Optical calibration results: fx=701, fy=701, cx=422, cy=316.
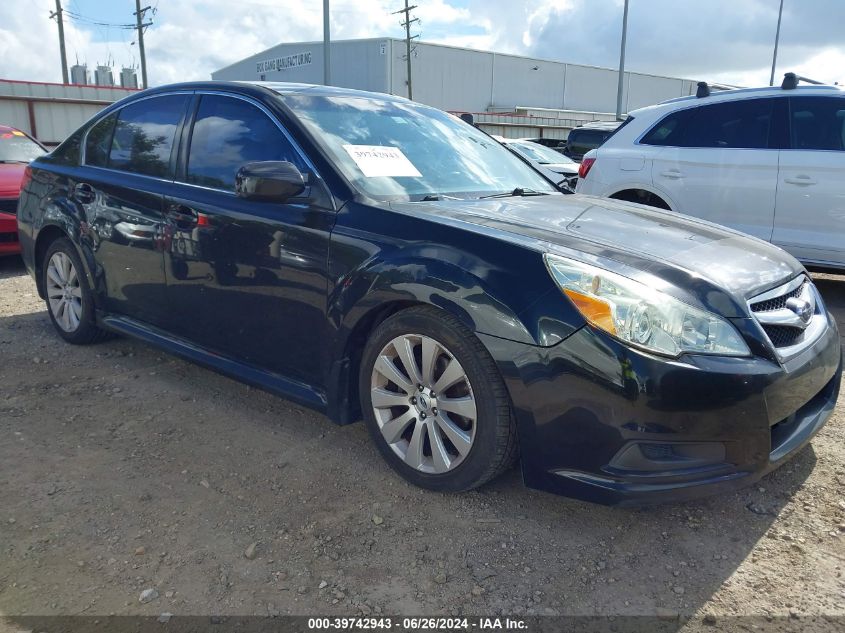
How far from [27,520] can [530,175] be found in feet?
9.90

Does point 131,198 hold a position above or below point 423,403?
above

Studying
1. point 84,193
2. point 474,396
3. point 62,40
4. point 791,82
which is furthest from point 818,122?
point 62,40

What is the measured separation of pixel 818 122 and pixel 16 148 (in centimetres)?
846

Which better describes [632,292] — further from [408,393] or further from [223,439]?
[223,439]

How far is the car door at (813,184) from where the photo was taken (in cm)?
568

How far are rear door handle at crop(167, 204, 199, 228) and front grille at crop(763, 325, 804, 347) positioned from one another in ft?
8.66

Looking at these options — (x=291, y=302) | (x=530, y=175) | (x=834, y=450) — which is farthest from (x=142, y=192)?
(x=834, y=450)

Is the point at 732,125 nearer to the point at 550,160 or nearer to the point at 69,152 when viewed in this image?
the point at 69,152

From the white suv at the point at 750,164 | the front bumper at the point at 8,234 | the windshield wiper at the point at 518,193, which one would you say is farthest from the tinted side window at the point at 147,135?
the white suv at the point at 750,164

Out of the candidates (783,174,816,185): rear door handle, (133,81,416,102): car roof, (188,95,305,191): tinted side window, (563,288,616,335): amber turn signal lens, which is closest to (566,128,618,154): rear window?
(783,174,816,185): rear door handle

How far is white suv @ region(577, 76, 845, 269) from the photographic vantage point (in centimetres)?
573

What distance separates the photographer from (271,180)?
9.75 ft

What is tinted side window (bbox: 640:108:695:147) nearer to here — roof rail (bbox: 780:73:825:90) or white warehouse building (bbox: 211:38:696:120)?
roof rail (bbox: 780:73:825:90)

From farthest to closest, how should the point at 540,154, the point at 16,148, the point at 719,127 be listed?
the point at 540,154 < the point at 16,148 < the point at 719,127
